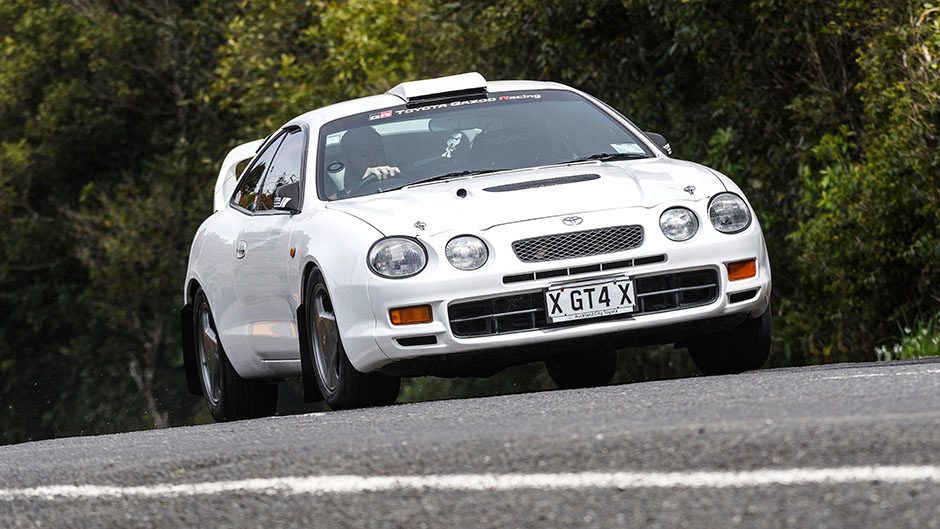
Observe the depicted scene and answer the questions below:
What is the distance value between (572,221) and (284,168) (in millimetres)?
2342

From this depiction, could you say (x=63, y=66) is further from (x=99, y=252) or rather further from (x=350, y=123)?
(x=350, y=123)

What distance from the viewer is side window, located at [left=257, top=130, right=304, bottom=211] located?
9.49 metres

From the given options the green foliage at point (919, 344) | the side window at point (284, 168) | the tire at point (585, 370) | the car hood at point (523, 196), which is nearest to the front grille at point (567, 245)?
the car hood at point (523, 196)

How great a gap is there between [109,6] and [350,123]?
23068 mm

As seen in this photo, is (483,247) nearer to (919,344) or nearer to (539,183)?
(539,183)

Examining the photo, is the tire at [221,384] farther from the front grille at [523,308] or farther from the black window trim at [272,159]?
the front grille at [523,308]

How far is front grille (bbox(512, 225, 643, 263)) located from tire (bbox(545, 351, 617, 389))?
3040 millimetres

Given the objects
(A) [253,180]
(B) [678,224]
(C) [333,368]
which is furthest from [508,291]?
(A) [253,180]

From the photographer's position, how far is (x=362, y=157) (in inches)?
358

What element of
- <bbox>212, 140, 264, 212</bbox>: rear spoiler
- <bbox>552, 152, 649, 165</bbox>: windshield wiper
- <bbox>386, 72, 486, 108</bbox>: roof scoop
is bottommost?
<bbox>212, 140, 264, 212</bbox>: rear spoiler

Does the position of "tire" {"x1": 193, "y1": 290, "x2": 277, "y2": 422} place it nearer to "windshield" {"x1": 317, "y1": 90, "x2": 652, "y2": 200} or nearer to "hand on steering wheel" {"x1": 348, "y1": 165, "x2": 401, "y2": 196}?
"windshield" {"x1": 317, "y1": 90, "x2": 652, "y2": 200}

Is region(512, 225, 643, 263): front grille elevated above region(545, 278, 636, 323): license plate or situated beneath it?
elevated above

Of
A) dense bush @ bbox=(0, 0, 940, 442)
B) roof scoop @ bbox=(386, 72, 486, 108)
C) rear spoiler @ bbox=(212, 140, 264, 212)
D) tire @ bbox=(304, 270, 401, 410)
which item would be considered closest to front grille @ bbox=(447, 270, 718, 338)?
tire @ bbox=(304, 270, 401, 410)

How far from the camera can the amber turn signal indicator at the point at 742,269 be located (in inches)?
323
